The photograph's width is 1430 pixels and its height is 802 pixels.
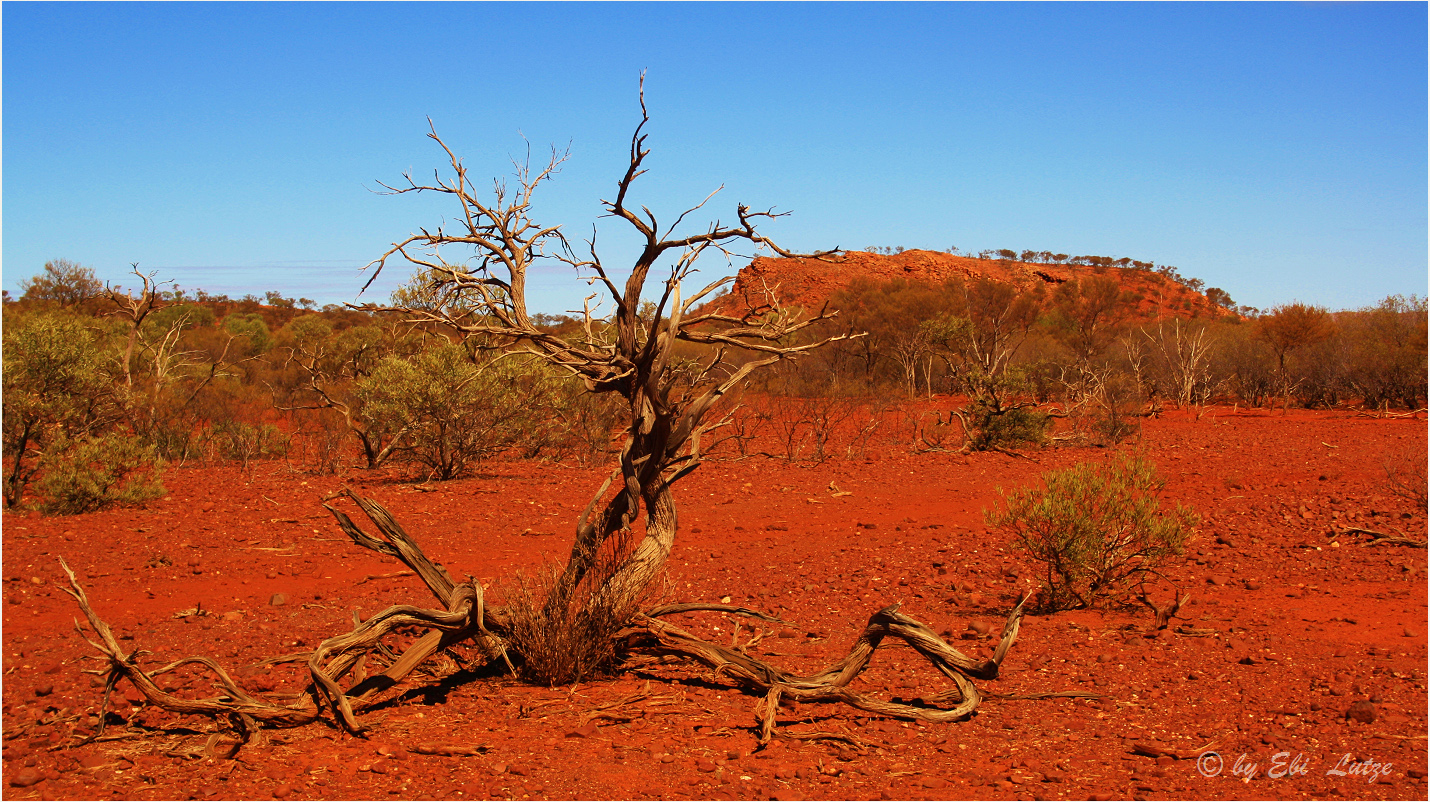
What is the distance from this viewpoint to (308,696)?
4.26 meters

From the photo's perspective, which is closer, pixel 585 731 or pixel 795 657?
pixel 585 731

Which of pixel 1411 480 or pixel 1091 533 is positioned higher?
pixel 1411 480

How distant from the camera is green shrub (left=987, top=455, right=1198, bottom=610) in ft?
→ 21.6

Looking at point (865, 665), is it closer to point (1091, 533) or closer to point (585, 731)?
point (585, 731)

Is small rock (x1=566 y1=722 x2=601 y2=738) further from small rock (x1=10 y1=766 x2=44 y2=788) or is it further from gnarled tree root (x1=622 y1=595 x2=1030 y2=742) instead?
small rock (x1=10 y1=766 x2=44 y2=788)

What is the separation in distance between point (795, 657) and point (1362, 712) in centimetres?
286

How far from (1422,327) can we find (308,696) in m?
31.1

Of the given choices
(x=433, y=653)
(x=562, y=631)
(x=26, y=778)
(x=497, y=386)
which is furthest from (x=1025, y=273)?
(x=26, y=778)

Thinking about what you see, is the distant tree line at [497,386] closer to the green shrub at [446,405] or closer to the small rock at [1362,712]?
the green shrub at [446,405]

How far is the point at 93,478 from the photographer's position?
401 inches

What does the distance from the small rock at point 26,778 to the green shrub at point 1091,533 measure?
5956 mm

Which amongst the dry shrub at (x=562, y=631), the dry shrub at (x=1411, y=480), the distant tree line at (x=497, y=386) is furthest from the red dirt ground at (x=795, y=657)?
the distant tree line at (x=497, y=386)

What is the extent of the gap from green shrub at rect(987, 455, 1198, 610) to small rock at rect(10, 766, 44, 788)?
19.5 ft

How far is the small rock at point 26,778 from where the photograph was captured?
3557 millimetres
